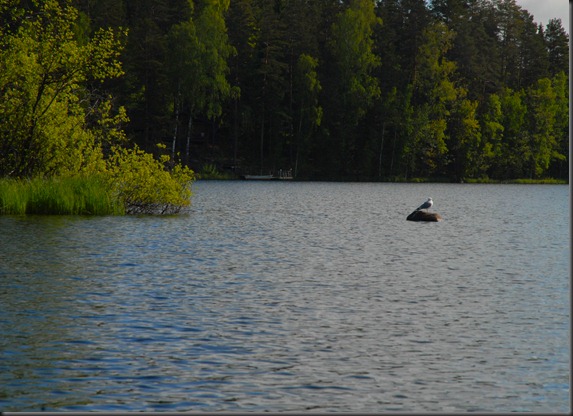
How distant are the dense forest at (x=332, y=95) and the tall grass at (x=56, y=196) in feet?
203

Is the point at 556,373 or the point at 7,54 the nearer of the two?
the point at 556,373

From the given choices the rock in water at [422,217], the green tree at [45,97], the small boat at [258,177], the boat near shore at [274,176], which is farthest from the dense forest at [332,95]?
the green tree at [45,97]

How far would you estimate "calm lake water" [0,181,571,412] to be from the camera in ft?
40.3

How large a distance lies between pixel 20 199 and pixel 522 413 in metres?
32.6

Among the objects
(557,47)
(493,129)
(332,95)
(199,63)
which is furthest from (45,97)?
(557,47)

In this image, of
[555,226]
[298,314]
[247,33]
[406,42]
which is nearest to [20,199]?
[298,314]

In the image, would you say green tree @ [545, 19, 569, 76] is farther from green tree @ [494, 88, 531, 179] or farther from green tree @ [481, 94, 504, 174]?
green tree @ [481, 94, 504, 174]

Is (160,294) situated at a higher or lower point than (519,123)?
lower

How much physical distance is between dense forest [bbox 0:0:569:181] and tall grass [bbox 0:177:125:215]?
61.9 meters

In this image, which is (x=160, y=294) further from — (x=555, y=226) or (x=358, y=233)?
(x=555, y=226)

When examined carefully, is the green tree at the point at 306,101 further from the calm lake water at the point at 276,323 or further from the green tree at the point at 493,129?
the calm lake water at the point at 276,323

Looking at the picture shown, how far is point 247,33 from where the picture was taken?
4562 inches

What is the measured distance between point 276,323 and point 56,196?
2542cm

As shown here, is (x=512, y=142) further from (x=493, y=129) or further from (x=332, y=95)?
(x=332, y=95)
